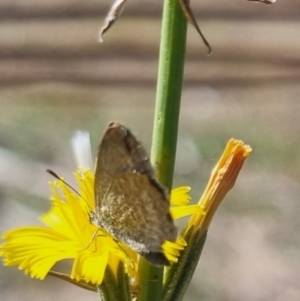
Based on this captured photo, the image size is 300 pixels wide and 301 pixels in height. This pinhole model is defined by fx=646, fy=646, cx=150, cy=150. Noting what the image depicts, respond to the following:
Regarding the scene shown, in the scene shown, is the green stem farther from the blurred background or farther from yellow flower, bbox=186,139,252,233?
the blurred background

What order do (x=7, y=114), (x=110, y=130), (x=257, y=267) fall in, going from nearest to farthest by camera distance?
(x=110, y=130) < (x=257, y=267) < (x=7, y=114)

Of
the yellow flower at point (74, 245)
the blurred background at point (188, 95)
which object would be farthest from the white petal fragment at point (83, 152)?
the blurred background at point (188, 95)

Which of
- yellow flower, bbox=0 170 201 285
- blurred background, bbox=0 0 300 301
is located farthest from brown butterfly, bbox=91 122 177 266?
blurred background, bbox=0 0 300 301

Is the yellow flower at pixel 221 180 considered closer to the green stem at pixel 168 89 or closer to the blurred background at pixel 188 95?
the green stem at pixel 168 89

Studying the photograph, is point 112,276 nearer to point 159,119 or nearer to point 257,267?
point 159,119

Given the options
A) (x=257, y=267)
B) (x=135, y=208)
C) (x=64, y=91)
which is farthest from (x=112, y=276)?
(x=64, y=91)
